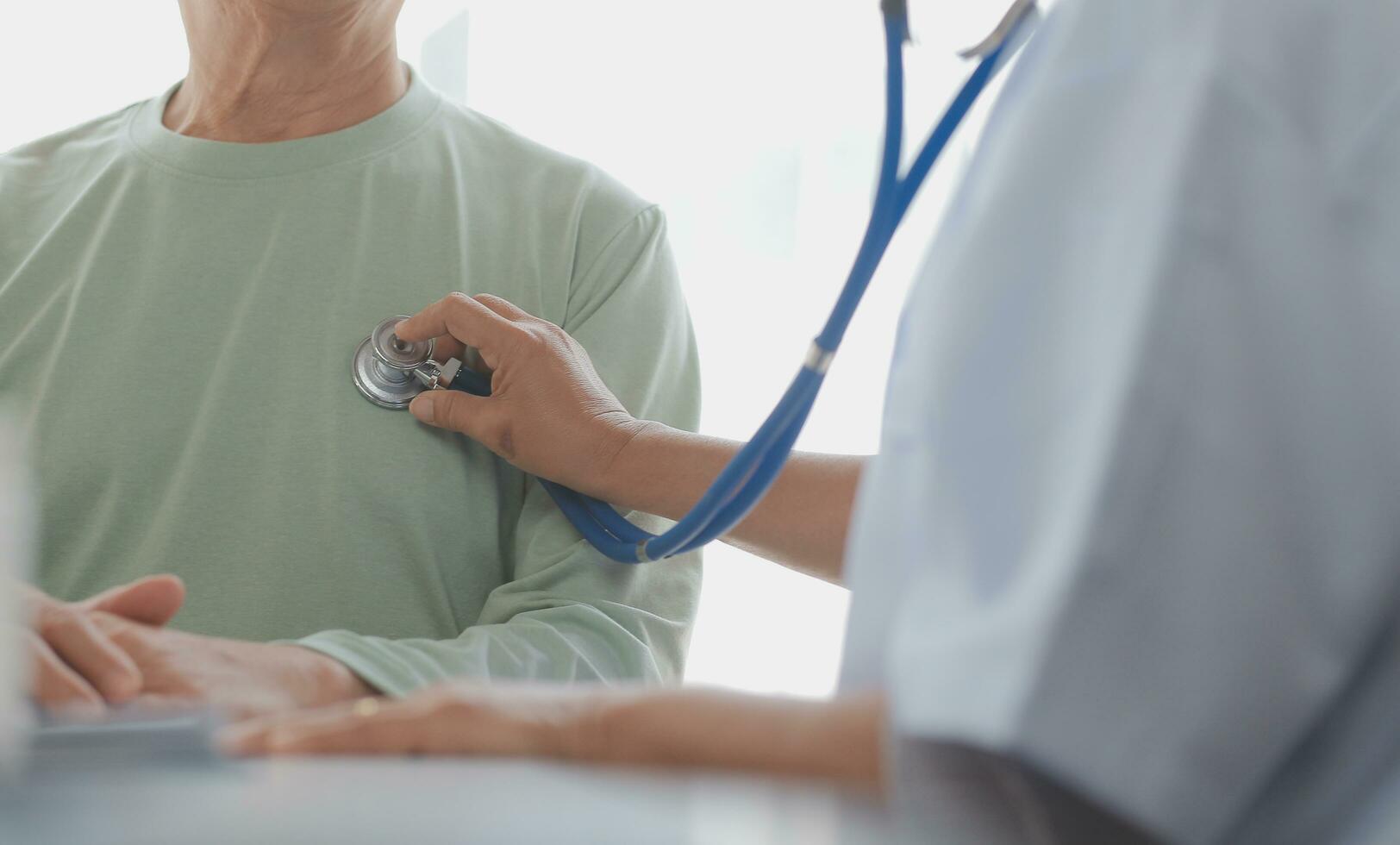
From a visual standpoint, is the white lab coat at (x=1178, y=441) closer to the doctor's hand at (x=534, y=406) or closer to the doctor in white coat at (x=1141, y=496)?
the doctor in white coat at (x=1141, y=496)

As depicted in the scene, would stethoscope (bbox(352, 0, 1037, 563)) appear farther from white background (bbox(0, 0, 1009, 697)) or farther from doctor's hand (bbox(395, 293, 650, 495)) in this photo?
white background (bbox(0, 0, 1009, 697))

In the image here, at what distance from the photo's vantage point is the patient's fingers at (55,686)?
0.70m

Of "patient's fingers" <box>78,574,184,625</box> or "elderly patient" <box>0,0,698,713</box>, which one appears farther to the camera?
"elderly patient" <box>0,0,698,713</box>

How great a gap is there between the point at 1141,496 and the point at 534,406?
71 centimetres

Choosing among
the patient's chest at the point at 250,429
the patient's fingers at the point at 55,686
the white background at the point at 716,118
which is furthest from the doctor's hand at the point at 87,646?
the white background at the point at 716,118

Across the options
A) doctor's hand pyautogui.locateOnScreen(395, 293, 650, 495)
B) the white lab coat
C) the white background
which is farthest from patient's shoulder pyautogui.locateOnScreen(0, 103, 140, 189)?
the white lab coat

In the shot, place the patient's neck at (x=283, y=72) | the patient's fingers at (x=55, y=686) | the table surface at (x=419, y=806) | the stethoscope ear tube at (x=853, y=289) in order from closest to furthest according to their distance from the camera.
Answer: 1. the table surface at (x=419, y=806)
2. the patient's fingers at (x=55, y=686)
3. the stethoscope ear tube at (x=853, y=289)
4. the patient's neck at (x=283, y=72)

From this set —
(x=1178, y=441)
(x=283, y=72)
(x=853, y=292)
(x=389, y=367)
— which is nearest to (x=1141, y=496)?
(x=1178, y=441)

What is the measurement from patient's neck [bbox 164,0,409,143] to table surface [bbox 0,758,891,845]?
0.93 m

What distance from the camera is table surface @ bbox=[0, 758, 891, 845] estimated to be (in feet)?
1.19

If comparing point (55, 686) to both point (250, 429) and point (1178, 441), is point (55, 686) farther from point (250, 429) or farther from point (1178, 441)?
point (1178, 441)

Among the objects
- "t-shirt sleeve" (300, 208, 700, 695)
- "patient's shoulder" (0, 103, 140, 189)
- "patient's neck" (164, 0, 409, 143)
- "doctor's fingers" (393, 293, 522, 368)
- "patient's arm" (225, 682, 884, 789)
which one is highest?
"patient's neck" (164, 0, 409, 143)

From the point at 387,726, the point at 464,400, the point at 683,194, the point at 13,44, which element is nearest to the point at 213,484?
the point at 464,400

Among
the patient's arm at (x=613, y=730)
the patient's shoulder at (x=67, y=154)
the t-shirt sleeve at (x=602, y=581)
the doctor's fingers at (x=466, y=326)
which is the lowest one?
the t-shirt sleeve at (x=602, y=581)
